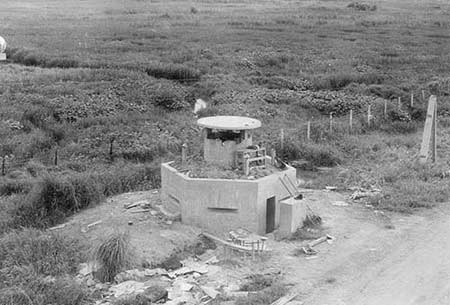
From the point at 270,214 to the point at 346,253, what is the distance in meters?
2.23

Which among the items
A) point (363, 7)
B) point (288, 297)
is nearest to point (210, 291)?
point (288, 297)

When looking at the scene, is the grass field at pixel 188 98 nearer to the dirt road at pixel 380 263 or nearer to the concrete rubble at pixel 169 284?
the concrete rubble at pixel 169 284

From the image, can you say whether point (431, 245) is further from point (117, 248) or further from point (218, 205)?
point (117, 248)

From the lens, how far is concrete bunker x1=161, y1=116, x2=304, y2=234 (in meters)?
14.7

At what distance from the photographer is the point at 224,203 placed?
579 inches

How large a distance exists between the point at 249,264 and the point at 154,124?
11899mm

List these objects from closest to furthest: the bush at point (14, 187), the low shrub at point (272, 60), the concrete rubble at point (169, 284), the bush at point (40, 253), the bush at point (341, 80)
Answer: the concrete rubble at point (169, 284), the bush at point (40, 253), the bush at point (14, 187), the bush at point (341, 80), the low shrub at point (272, 60)

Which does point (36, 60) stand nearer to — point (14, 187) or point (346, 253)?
point (14, 187)

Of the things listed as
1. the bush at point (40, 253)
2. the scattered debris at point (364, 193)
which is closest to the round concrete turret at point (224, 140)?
the scattered debris at point (364, 193)

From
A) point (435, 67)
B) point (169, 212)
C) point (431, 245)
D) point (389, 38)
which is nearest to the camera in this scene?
point (431, 245)

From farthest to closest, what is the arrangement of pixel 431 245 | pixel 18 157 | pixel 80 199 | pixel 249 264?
pixel 18 157
pixel 80 199
pixel 431 245
pixel 249 264

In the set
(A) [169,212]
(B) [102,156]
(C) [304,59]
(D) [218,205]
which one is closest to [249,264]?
(D) [218,205]

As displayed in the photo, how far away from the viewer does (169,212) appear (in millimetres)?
15680

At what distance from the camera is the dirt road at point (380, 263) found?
11.9m
